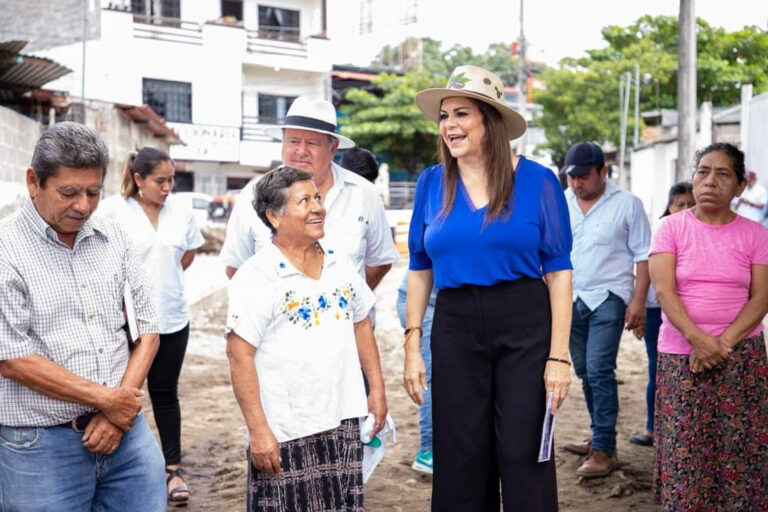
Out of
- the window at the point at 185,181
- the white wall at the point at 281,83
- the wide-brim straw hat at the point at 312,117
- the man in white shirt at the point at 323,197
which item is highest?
the white wall at the point at 281,83

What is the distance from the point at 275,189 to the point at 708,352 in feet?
7.38

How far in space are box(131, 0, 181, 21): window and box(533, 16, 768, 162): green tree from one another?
14.9 metres

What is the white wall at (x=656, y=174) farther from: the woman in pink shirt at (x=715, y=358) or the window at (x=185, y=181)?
the woman in pink shirt at (x=715, y=358)

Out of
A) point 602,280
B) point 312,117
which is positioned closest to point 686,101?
point 602,280

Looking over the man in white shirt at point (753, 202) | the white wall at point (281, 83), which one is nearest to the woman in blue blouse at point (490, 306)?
the man in white shirt at point (753, 202)

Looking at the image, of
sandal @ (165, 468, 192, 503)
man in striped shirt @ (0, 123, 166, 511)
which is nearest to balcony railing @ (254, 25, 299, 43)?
sandal @ (165, 468, 192, 503)

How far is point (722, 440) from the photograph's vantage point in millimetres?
4004

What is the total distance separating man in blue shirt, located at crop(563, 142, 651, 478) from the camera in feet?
17.3

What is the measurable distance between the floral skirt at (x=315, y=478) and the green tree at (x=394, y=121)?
93.0 feet

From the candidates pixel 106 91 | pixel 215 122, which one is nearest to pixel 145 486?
pixel 106 91

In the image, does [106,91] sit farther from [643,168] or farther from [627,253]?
[627,253]

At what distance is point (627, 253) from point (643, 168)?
24302 mm

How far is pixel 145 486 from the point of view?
112 inches

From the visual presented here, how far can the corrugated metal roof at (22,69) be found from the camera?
301 inches
